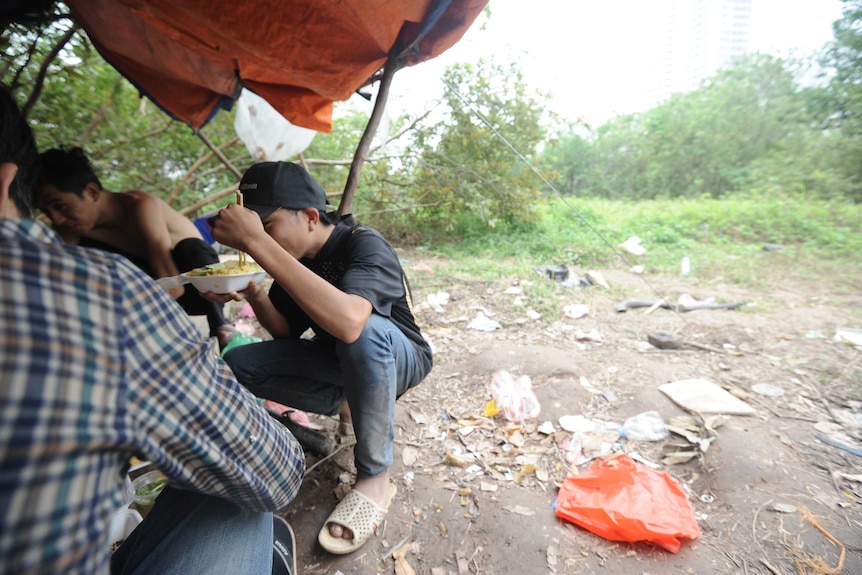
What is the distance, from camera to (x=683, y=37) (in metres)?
27.5

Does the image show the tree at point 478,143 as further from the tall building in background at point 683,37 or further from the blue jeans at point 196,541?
the tall building in background at point 683,37

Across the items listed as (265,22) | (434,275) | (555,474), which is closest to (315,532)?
(555,474)

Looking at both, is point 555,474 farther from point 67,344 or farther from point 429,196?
point 429,196

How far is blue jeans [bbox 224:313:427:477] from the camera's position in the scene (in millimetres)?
1536

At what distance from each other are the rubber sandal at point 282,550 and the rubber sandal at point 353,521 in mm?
439

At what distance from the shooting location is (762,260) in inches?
262

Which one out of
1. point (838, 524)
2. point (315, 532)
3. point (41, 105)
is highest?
point (41, 105)

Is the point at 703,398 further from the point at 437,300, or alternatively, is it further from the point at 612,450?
the point at 437,300

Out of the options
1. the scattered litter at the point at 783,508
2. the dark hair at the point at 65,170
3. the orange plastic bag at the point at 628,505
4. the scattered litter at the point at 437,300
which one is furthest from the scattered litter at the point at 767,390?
the dark hair at the point at 65,170

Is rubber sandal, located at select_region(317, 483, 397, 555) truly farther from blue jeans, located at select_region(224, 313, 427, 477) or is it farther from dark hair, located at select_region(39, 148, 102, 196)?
dark hair, located at select_region(39, 148, 102, 196)

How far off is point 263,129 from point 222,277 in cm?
296

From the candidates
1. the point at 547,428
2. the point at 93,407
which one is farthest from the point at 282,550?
the point at 547,428

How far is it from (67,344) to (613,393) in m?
2.92

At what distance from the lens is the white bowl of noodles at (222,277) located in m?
1.36
